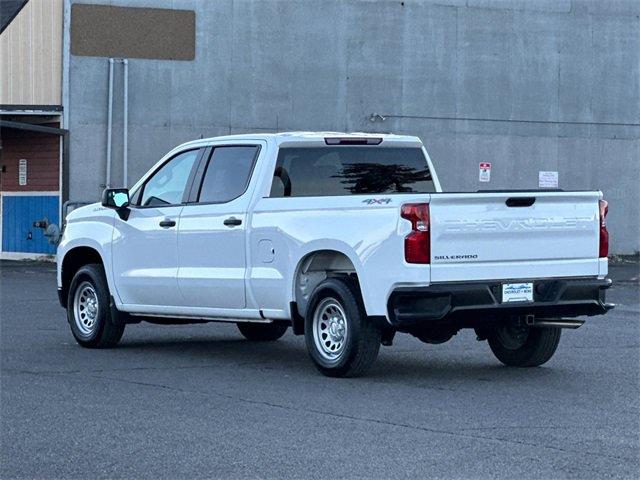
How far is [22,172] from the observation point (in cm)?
3409

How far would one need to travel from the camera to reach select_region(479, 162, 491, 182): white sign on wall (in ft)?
116

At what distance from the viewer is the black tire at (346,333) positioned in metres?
10.9

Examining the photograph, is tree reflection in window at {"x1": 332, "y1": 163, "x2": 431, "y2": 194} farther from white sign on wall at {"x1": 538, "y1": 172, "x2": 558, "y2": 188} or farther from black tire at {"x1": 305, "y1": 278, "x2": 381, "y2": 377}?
white sign on wall at {"x1": 538, "y1": 172, "x2": 558, "y2": 188}

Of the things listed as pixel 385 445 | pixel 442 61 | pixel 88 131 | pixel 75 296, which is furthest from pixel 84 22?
pixel 385 445

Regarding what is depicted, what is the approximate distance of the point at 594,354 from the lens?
13.1 metres

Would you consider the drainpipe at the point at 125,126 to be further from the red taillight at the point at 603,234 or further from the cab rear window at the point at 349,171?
the red taillight at the point at 603,234

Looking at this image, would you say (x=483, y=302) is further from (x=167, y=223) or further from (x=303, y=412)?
(x=167, y=223)

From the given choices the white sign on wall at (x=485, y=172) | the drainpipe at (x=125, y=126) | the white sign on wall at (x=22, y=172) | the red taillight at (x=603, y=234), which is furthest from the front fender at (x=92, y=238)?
the white sign on wall at (x=485, y=172)

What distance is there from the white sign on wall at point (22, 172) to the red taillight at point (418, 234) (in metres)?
24.8

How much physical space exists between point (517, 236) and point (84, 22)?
74.9 feet

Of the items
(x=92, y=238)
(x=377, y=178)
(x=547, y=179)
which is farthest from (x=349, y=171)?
(x=547, y=179)

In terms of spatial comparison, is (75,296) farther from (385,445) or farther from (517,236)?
(385,445)

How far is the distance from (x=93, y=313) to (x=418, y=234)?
14.7 feet

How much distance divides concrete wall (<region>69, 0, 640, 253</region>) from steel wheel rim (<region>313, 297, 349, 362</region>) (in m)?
21.8
